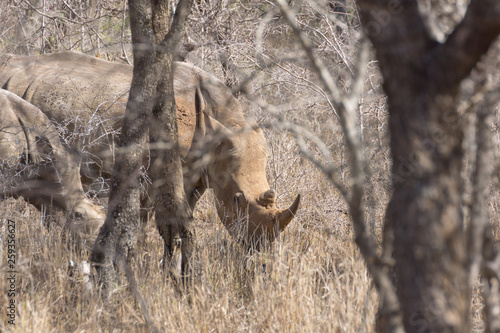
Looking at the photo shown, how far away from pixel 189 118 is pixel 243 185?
0.78m

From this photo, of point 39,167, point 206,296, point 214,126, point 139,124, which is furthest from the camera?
point 214,126

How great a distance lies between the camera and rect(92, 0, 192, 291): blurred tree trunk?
3.61 metres

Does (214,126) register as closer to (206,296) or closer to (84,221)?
(84,221)

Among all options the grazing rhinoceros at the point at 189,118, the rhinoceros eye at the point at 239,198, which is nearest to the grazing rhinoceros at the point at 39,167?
the grazing rhinoceros at the point at 189,118

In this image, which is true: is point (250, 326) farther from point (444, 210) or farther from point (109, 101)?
point (109, 101)

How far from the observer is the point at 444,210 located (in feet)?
4.99

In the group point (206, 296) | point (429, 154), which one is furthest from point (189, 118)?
point (429, 154)

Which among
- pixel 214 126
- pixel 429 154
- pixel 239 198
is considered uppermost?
pixel 429 154

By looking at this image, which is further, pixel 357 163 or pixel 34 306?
pixel 34 306

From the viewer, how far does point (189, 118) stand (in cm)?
507

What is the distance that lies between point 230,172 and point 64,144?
142 cm

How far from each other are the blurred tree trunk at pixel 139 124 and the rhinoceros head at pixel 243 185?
1056 mm

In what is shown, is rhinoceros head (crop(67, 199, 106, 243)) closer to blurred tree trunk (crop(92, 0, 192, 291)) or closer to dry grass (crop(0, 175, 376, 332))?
dry grass (crop(0, 175, 376, 332))

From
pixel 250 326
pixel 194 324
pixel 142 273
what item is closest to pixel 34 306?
pixel 142 273
